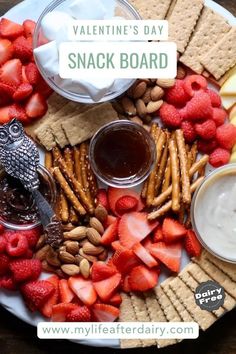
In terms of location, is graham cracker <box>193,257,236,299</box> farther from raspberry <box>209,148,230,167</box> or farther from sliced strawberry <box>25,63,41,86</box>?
sliced strawberry <box>25,63,41,86</box>

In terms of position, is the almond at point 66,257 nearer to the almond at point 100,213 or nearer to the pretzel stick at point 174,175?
the almond at point 100,213

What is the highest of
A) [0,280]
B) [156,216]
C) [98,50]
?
[98,50]

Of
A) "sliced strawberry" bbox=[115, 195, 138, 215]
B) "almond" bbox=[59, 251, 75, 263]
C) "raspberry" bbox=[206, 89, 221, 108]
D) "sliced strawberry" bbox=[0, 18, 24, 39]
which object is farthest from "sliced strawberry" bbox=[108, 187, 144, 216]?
"sliced strawberry" bbox=[0, 18, 24, 39]

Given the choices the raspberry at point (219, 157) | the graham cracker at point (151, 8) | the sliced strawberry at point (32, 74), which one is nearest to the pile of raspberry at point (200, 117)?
the raspberry at point (219, 157)

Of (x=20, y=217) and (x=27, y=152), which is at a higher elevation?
(x=27, y=152)

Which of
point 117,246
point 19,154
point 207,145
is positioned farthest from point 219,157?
point 19,154

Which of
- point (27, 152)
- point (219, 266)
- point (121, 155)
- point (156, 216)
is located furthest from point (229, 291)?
point (27, 152)

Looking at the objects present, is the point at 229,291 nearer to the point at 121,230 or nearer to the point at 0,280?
the point at 121,230
